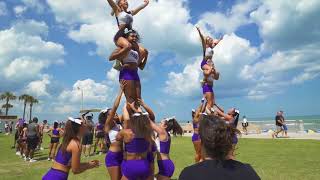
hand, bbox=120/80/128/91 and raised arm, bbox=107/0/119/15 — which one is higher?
raised arm, bbox=107/0/119/15

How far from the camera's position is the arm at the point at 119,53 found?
7379mm

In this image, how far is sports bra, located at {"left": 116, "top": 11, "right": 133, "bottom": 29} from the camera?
773 cm

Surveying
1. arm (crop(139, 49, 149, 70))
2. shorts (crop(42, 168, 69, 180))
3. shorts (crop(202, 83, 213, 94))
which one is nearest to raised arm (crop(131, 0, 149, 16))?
arm (crop(139, 49, 149, 70))

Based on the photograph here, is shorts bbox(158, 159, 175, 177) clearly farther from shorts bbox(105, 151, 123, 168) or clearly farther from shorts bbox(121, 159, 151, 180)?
shorts bbox(121, 159, 151, 180)

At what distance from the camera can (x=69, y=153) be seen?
6.50 metres

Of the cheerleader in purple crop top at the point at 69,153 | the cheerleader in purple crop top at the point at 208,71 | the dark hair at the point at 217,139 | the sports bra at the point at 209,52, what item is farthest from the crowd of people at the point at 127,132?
the sports bra at the point at 209,52

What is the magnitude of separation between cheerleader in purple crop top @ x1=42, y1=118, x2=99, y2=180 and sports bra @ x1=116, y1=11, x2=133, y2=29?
231 centimetres

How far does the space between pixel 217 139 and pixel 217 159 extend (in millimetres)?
184

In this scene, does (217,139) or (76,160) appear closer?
(217,139)

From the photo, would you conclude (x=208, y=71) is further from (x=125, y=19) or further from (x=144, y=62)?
(x=125, y=19)

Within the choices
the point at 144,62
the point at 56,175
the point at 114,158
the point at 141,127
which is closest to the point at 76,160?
the point at 56,175

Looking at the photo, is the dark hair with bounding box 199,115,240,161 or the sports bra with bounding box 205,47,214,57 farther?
the sports bra with bounding box 205,47,214,57

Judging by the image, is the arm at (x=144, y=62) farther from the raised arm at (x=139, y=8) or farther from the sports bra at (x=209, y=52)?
the sports bra at (x=209, y=52)

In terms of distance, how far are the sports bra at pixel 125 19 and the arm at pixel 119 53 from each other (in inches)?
24.2
